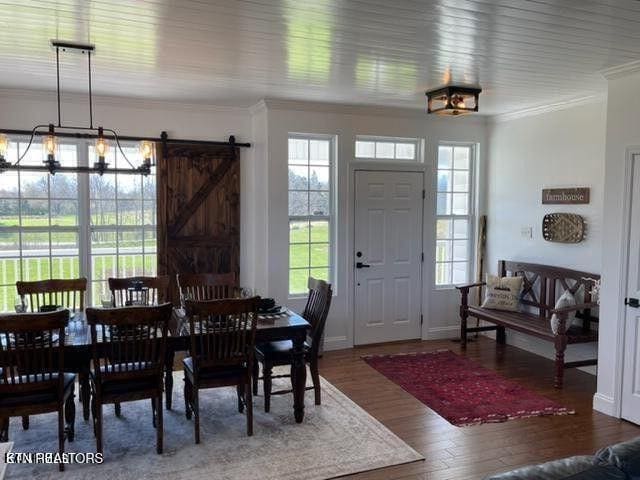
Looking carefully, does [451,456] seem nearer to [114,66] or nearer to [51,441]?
[51,441]

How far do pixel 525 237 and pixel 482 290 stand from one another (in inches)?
36.2

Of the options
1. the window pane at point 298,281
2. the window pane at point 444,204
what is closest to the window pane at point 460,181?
the window pane at point 444,204

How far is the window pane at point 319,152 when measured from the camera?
569cm

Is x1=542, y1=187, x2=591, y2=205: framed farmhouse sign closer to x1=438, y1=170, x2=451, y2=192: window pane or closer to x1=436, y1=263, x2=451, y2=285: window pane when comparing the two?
x1=438, y1=170, x2=451, y2=192: window pane

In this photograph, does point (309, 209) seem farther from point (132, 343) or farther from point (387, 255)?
point (132, 343)

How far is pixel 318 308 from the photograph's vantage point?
4.14 metres

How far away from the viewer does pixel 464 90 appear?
14.8 feet

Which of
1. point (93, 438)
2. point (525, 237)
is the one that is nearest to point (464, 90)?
point (525, 237)

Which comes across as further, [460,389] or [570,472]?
[460,389]

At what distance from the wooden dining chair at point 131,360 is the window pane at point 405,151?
363 centimetres

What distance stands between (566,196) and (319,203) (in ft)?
8.19

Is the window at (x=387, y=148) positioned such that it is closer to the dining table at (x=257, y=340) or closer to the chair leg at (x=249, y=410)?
the dining table at (x=257, y=340)

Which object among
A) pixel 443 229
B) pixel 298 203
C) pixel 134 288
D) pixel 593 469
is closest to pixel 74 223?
pixel 134 288

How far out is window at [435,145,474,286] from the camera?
6.29 m
